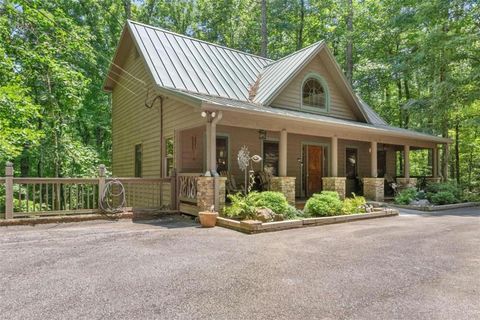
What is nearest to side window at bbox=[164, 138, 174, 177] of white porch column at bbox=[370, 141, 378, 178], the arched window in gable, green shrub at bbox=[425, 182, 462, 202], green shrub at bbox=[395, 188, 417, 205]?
the arched window in gable

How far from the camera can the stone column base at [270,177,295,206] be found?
957cm

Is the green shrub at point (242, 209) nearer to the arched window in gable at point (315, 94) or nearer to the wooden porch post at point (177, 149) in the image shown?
the wooden porch post at point (177, 149)

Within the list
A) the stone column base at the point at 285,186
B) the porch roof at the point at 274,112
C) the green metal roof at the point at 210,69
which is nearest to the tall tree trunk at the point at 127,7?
the green metal roof at the point at 210,69

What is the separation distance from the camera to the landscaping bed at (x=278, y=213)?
702cm

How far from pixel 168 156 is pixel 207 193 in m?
3.12

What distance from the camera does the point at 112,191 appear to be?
8.94 m

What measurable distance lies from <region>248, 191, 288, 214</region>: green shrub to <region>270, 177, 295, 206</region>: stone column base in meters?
1.61

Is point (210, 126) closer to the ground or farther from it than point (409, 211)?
farther from it

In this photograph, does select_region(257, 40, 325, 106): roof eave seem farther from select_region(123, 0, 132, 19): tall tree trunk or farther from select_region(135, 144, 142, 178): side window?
select_region(123, 0, 132, 19): tall tree trunk

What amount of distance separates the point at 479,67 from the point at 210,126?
13.2m

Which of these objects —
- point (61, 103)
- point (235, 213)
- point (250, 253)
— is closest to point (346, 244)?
point (250, 253)

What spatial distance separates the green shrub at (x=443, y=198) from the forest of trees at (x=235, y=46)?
13.8ft

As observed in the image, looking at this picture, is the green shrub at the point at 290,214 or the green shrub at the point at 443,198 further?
the green shrub at the point at 443,198

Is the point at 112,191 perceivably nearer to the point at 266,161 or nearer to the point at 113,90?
the point at 266,161
